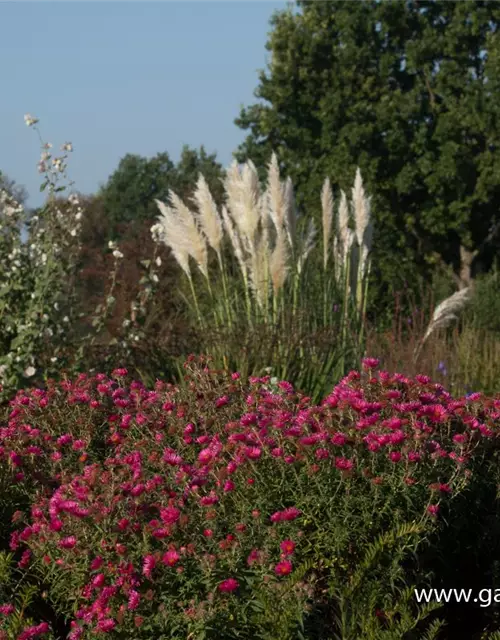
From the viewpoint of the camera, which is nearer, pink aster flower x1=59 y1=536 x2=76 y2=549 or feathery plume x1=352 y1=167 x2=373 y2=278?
pink aster flower x1=59 y1=536 x2=76 y2=549

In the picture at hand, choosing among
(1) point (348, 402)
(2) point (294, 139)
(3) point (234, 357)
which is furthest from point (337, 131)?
(1) point (348, 402)

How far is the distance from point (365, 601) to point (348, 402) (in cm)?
86

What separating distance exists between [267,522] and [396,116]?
20.8m

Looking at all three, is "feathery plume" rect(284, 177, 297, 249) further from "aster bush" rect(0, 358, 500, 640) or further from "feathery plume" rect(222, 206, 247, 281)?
"aster bush" rect(0, 358, 500, 640)

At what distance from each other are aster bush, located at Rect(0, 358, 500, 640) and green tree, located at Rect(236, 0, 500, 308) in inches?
738

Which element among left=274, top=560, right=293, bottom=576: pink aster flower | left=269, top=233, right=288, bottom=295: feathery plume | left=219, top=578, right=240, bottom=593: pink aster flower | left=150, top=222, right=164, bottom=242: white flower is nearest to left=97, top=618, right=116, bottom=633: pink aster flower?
left=219, top=578, right=240, bottom=593: pink aster flower

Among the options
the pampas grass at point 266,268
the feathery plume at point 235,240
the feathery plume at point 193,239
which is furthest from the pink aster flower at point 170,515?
the feathery plume at point 235,240

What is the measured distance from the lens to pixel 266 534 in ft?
12.0

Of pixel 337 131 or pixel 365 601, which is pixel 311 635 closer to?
pixel 365 601

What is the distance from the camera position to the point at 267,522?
3781 millimetres

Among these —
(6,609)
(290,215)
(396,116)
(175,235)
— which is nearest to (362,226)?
(290,215)

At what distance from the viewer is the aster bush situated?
344 cm

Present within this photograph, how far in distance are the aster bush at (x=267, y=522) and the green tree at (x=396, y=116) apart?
18.7 m

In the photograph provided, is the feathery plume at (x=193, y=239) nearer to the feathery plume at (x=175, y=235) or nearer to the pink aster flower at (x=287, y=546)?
the feathery plume at (x=175, y=235)
